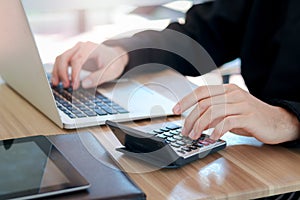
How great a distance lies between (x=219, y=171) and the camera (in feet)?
2.87

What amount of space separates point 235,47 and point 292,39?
11.6 inches

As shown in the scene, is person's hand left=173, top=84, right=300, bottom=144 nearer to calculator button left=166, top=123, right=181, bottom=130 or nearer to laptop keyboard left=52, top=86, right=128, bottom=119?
calculator button left=166, top=123, right=181, bottom=130

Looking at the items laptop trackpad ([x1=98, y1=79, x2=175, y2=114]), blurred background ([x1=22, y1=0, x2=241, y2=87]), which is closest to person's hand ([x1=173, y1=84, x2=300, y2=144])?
laptop trackpad ([x1=98, y1=79, x2=175, y2=114])

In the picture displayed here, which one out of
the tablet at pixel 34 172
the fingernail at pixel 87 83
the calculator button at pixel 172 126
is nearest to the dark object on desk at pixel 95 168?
the tablet at pixel 34 172

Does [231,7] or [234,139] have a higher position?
[231,7]

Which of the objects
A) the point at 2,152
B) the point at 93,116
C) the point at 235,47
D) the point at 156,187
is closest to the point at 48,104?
the point at 93,116

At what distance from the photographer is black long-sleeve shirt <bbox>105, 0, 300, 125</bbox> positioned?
1.32m

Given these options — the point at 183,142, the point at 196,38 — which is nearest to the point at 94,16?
the point at 196,38

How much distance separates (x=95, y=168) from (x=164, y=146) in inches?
4.4

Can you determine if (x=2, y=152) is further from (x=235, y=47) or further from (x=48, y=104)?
(x=235, y=47)

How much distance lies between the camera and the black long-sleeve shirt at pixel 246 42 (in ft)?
4.34

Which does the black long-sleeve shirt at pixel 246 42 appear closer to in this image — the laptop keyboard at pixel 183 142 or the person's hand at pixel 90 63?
the person's hand at pixel 90 63

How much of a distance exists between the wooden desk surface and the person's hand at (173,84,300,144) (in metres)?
0.03

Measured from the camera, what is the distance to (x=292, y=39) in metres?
1.35
